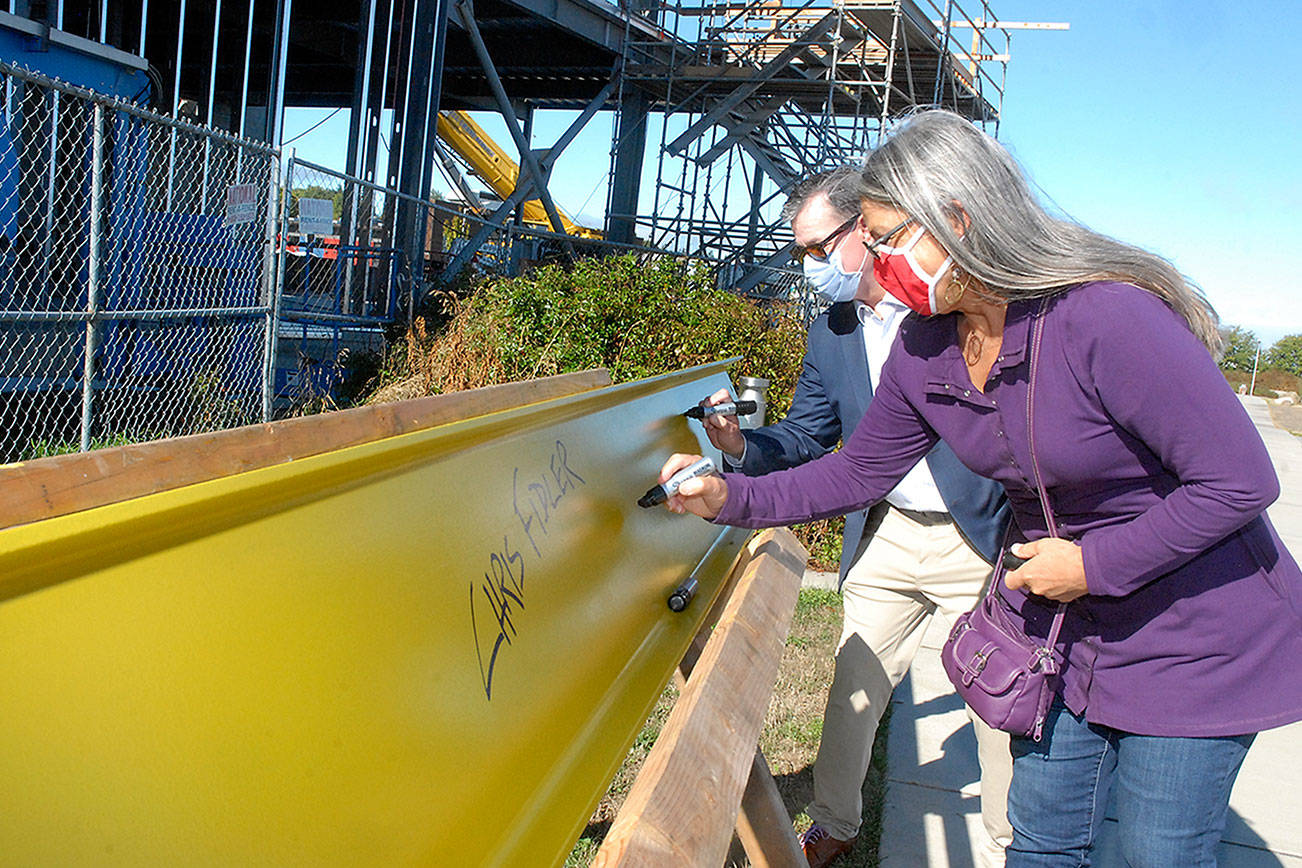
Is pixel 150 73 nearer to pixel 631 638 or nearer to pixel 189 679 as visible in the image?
pixel 631 638

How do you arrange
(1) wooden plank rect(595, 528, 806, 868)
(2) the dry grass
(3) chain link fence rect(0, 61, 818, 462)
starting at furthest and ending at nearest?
(3) chain link fence rect(0, 61, 818, 462) → (2) the dry grass → (1) wooden plank rect(595, 528, 806, 868)

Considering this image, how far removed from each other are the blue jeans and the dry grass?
1.16 meters

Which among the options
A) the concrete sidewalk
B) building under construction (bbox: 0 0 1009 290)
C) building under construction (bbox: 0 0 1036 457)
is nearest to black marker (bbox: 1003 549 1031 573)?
the concrete sidewalk

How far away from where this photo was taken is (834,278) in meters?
2.98

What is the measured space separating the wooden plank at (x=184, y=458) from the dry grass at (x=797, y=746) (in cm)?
151

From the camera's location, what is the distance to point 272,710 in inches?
46.8

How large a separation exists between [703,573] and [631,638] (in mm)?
750

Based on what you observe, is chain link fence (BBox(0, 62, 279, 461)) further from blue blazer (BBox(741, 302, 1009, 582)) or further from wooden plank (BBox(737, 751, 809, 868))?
wooden plank (BBox(737, 751, 809, 868))

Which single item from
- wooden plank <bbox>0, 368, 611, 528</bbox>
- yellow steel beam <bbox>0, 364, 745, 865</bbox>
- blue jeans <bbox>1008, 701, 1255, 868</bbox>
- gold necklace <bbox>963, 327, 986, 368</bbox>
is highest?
gold necklace <bbox>963, 327, 986, 368</bbox>

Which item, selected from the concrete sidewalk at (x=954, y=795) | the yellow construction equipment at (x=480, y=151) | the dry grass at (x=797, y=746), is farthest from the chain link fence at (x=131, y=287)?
the yellow construction equipment at (x=480, y=151)

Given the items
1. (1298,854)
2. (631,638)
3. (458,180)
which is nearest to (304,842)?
(631,638)

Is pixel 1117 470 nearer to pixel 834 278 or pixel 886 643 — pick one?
pixel 834 278

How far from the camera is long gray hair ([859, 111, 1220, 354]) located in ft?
6.24

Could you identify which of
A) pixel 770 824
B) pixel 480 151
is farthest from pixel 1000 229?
pixel 480 151
